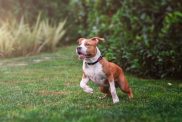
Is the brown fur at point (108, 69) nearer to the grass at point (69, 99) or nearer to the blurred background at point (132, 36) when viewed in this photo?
the grass at point (69, 99)

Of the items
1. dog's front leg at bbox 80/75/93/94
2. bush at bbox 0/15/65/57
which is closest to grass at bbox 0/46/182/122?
dog's front leg at bbox 80/75/93/94

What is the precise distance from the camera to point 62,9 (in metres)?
18.8

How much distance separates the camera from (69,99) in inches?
343

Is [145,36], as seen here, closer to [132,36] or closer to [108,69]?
[132,36]

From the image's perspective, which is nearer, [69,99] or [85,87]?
[85,87]

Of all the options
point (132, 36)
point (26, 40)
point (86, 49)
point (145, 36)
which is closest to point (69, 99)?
point (86, 49)

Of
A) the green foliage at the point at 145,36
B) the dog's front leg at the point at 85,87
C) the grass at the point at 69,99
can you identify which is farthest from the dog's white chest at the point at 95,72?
the green foliage at the point at 145,36

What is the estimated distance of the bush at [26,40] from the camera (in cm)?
1511

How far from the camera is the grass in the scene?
7.36 m

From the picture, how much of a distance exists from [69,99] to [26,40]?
708 cm

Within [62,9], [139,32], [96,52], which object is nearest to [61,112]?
[96,52]

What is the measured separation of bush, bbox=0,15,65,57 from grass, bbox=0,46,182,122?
2.25m

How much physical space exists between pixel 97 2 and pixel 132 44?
1930 mm

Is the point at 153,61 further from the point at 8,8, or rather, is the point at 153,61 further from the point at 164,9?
the point at 8,8
